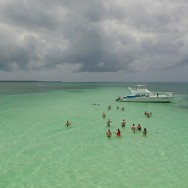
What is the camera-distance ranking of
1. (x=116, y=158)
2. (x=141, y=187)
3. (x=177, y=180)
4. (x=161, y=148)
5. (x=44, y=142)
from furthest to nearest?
(x=44, y=142), (x=161, y=148), (x=116, y=158), (x=177, y=180), (x=141, y=187)

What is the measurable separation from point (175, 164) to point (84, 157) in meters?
7.41

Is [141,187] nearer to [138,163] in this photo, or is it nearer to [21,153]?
[138,163]

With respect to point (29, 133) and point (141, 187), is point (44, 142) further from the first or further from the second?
point (141, 187)

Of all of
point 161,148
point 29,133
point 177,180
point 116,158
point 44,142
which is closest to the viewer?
point 177,180

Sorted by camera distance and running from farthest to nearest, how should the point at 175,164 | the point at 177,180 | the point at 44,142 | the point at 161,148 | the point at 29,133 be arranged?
the point at 29,133 → the point at 44,142 → the point at 161,148 → the point at 175,164 → the point at 177,180

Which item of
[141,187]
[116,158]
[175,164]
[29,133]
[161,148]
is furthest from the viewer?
[29,133]

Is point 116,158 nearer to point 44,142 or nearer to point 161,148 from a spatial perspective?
point 161,148

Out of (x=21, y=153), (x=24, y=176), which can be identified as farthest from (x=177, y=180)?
(x=21, y=153)

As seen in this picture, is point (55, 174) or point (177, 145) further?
point (177, 145)

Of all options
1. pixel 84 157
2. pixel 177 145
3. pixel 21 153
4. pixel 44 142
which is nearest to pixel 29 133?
pixel 44 142

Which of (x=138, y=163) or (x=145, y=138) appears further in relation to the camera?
(x=145, y=138)

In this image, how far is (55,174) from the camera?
16.8 m

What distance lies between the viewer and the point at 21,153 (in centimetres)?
2095

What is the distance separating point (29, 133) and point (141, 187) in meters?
16.8
